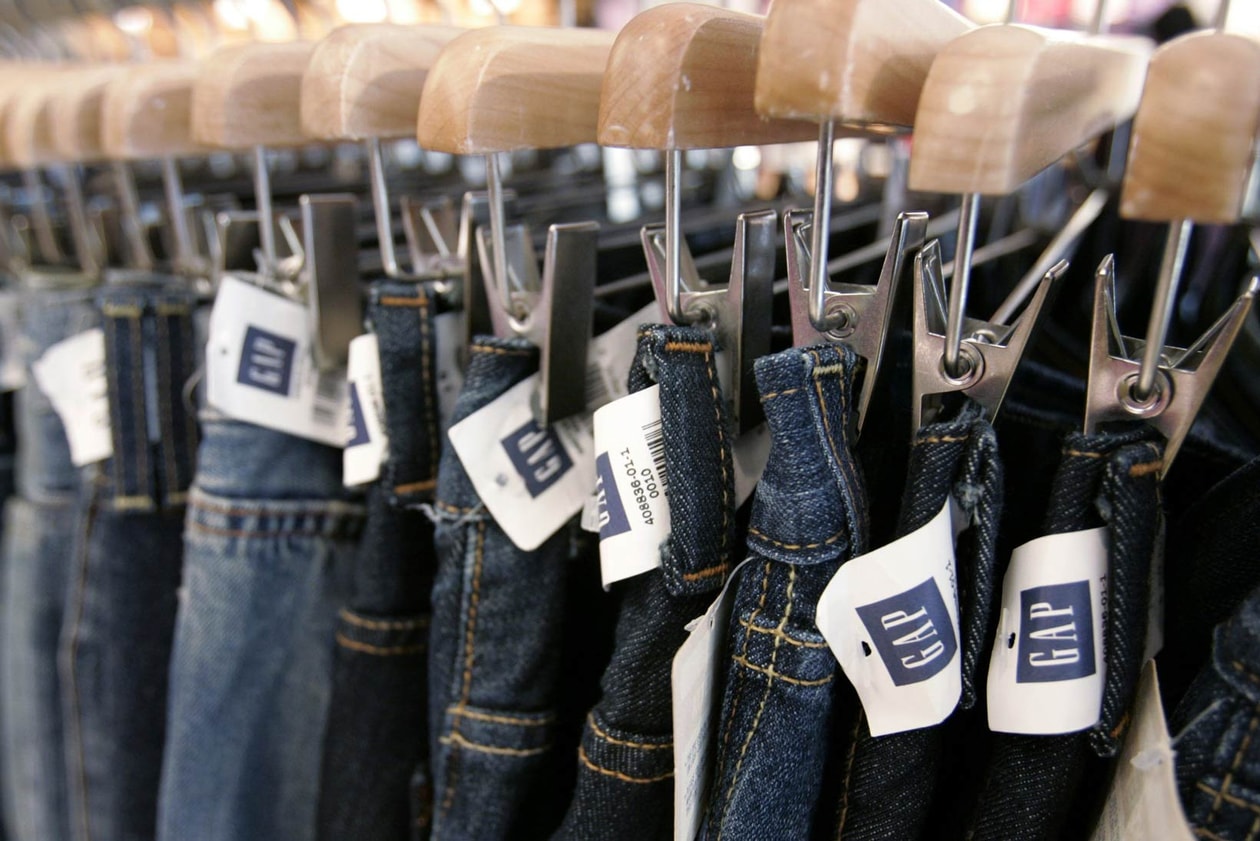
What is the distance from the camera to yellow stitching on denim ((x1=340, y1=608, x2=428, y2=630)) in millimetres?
508

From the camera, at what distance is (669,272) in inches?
15.1

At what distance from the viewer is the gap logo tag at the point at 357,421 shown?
49 cm

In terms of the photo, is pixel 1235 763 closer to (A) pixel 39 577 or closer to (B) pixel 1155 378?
(B) pixel 1155 378

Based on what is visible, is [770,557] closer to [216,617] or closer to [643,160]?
[216,617]

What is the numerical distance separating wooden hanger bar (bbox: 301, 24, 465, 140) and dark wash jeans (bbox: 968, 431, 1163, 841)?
0.34 m

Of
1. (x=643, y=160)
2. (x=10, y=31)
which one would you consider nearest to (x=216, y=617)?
(x=643, y=160)

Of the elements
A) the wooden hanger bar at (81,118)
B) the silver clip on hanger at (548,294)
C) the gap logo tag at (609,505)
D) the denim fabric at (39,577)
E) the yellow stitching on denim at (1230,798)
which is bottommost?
the denim fabric at (39,577)

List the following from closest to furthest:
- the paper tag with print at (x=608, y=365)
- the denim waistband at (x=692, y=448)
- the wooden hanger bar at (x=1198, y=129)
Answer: the wooden hanger bar at (x=1198, y=129) → the denim waistband at (x=692, y=448) → the paper tag with print at (x=608, y=365)

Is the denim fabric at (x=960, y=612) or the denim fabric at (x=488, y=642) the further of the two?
the denim fabric at (x=488, y=642)

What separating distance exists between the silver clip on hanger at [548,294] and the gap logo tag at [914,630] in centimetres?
18

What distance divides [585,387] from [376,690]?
215mm

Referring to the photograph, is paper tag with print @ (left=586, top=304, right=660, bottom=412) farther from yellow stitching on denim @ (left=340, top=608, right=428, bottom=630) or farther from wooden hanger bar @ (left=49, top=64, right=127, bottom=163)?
wooden hanger bar @ (left=49, top=64, right=127, bottom=163)

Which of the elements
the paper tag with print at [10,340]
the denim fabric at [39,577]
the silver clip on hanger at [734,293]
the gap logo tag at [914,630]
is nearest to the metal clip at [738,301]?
the silver clip on hanger at [734,293]

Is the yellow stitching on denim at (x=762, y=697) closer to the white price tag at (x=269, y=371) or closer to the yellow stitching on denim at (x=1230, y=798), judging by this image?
the yellow stitching on denim at (x=1230, y=798)
